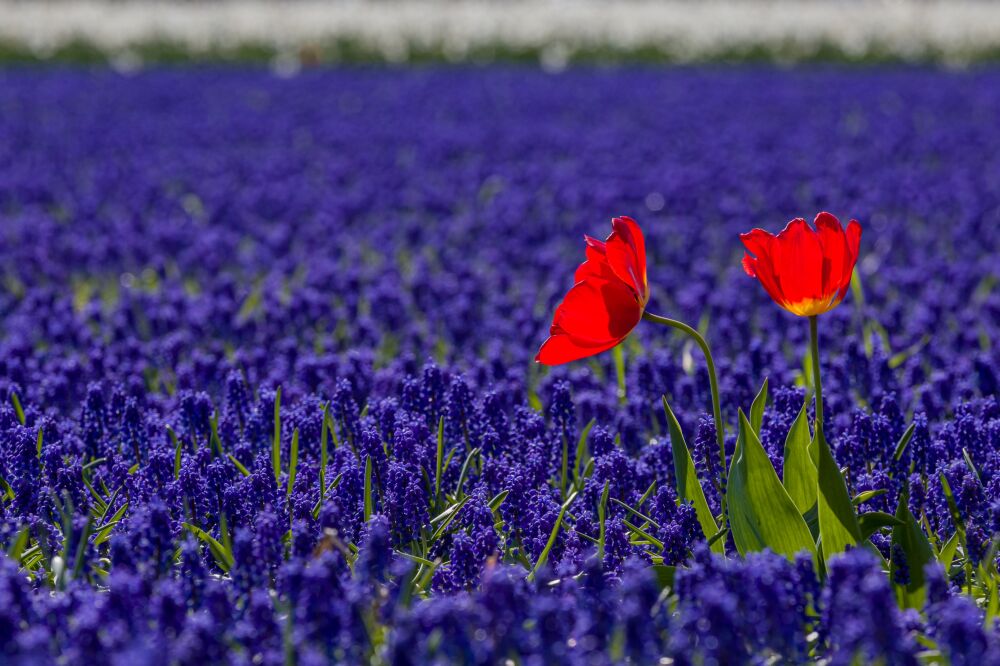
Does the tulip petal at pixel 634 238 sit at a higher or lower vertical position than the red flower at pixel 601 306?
higher

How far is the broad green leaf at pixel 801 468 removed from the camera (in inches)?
119

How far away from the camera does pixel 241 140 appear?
490 inches

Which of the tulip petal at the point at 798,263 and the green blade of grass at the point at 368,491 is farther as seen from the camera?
the green blade of grass at the point at 368,491

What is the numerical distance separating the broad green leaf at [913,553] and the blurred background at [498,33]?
70.9 ft

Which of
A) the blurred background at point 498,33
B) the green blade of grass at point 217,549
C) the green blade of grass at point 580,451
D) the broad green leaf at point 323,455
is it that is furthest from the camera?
the blurred background at point 498,33

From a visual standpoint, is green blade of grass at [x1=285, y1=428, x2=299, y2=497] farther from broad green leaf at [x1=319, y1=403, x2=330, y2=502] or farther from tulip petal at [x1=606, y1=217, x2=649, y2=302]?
tulip petal at [x1=606, y1=217, x2=649, y2=302]

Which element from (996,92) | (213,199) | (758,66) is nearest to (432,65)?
(758,66)

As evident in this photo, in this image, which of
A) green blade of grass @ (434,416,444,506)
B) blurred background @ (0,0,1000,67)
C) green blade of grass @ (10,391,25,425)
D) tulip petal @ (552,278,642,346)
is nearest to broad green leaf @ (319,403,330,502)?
green blade of grass @ (434,416,444,506)

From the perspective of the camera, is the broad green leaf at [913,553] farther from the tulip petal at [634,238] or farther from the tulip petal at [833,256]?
the tulip petal at [634,238]

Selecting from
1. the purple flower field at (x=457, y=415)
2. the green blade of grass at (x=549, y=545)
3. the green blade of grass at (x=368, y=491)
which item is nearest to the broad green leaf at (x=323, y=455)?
the purple flower field at (x=457, y=415)

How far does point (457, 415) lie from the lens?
378cm

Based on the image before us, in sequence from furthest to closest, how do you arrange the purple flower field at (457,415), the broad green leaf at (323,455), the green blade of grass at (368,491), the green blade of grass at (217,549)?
the broad green leaf at (323,455)
the green blade of grass at (368,491)
the green blade of grass at (217,549)
the purple flower field at (457,415)

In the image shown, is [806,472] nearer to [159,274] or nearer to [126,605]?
[126,605]

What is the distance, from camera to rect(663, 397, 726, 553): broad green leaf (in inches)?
119
